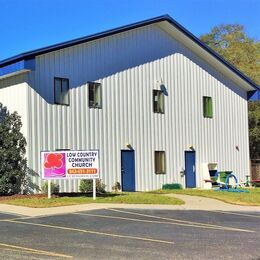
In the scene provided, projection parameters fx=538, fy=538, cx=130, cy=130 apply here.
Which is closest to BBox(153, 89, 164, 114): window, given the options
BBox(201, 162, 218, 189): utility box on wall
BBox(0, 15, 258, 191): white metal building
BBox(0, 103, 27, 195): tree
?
BBox(0, 15, 258, 191): white metal building

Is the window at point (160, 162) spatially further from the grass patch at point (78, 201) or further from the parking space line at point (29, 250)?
the parking space line at point (29, 250)

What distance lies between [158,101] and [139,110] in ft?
5.47

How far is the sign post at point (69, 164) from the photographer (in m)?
20.5

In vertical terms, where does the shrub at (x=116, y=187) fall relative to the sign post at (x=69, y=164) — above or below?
below

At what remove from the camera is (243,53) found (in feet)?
164

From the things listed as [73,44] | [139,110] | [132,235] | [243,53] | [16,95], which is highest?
[243,53]

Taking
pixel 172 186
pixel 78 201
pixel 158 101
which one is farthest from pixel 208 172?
pixel 78 201

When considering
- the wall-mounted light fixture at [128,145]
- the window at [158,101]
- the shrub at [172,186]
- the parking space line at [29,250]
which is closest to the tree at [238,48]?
the window at [158,101]

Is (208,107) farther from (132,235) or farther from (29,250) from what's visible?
(29,250)

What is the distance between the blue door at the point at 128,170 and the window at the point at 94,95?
109 inches

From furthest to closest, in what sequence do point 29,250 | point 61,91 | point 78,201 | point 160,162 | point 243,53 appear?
point 243,53 < point 160,162 < point 61,91 < point 78,201 < point 29,250

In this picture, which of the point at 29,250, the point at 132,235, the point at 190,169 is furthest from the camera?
the point at 190,169

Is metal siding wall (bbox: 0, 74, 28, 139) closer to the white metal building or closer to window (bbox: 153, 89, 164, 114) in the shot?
the white metal building

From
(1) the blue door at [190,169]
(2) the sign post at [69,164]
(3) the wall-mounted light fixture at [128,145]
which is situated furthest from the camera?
(1) the blue door at [190,169]
